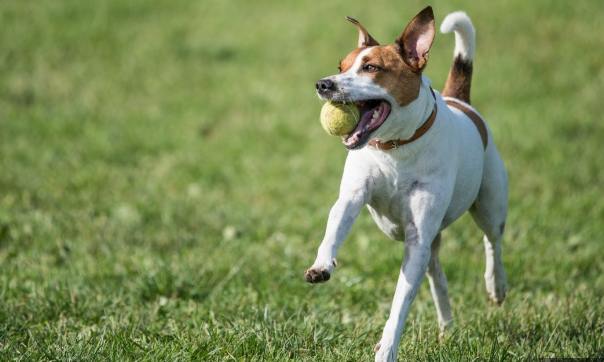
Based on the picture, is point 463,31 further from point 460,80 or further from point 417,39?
point 417,39

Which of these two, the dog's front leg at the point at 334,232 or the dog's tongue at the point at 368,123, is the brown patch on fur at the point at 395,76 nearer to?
the dog's tongue at the point at 368,123

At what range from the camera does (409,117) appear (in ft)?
14.0

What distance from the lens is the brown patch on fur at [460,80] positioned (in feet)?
18.5

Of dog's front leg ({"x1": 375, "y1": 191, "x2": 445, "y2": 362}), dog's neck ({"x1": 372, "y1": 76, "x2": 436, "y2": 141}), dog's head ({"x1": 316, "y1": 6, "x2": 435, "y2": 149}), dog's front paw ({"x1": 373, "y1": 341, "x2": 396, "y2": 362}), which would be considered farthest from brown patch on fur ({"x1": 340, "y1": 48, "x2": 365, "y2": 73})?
dog's front paw ({"x1": 373, "y1": 341, "x2": 396, "y2": 362})

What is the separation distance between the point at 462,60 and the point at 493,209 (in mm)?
1042

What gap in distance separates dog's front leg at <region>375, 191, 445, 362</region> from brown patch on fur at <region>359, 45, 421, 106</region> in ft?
1.81

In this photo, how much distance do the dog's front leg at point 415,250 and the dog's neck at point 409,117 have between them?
35 centimetres

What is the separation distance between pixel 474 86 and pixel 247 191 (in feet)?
13.3

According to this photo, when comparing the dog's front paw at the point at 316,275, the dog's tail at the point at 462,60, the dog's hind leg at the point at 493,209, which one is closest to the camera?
the dog's front paw at the point at 316,275

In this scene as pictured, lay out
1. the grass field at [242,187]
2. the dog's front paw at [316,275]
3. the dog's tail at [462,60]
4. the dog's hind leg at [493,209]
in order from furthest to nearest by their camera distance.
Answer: the dog's tail at [462,60] → the dog's hind leg at [493,209] → the grass field at [242,187] → the dog's front paw at [316,275]

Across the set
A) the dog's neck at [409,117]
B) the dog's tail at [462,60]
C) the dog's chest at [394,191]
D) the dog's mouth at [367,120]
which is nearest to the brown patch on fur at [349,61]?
the dog's mouth at [367,120]

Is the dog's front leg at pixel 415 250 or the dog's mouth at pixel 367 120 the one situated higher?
the dog's mouth at pixel 367 120

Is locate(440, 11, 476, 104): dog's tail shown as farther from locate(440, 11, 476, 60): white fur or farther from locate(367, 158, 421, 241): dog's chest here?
locate(367, 158, 421, 241): dog's chest

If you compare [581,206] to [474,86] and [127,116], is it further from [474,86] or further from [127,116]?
[127,116]
